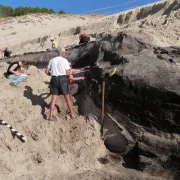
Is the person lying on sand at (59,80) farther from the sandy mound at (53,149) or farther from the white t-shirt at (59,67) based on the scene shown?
the sandy mound at (53,149)

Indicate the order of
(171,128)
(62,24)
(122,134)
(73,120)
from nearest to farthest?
(171,128), (122,134), (73,120), (62,24)

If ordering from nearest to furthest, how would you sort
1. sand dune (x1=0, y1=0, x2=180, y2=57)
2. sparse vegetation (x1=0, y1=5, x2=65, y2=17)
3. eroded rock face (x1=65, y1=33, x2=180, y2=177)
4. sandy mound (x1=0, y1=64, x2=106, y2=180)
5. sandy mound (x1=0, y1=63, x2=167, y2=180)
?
1. eroded rock face (x1=65, y1=33, x2=180, y2=177)
2. sandy mound (x1=0, y1=63, x2=167, y2=180)
3. sandy mound (x1=0, y1=64, x2=106, y2=180)
4. sand dune (x1=0, y1=0, x2=180, y2=57)
5. sparse vegetation (x1=0, y1=5, x2=65, y2=17)

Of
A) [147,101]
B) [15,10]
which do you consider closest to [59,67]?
[147,101]

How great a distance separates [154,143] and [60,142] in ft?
6.35

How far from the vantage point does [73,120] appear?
7.73 m

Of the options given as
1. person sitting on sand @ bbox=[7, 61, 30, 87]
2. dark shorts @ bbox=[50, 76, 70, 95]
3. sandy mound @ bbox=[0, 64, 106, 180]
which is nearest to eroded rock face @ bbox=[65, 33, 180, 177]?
sandy mound @ bbox=[0, 64, 106, 180]

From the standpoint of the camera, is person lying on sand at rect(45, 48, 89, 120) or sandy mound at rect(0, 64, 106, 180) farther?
person lying on sand at rect(45, 48, 89, 120)

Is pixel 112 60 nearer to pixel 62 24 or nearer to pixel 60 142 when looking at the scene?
pixel 60 142

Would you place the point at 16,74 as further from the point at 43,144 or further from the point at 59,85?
the point at 43,144

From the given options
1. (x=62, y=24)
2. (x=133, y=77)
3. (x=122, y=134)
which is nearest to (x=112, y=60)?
(x=133, y=77)

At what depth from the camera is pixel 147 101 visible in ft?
21.7

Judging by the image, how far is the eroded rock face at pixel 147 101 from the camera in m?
6.39

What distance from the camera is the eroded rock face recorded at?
6.39m

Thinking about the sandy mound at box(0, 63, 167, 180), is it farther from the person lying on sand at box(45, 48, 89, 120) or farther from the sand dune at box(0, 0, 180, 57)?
the sand dune at box(0, 0, 180, 57)
